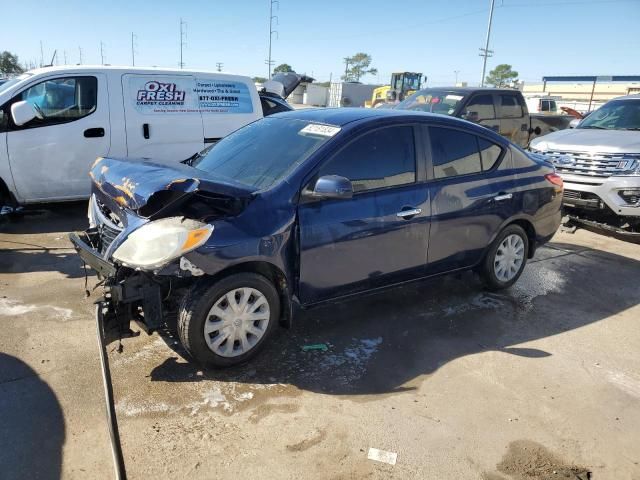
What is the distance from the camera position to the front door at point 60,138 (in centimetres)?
634

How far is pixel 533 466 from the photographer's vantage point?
2.79m

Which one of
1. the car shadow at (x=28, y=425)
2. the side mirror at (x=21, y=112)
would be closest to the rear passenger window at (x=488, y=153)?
the car shadow at (x=28, y=425)

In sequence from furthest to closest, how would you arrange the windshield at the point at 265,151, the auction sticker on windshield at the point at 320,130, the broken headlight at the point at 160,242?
the auction sticker on windshield at the point at 320,130
the windshield at the point at 265,151
the broken headlight at the point at 160,242

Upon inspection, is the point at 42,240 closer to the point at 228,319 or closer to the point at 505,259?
the point at 228,319

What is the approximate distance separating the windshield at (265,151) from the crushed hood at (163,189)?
1.08 feet

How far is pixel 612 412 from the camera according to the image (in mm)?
3328

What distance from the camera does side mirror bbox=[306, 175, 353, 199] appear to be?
11.4 ft

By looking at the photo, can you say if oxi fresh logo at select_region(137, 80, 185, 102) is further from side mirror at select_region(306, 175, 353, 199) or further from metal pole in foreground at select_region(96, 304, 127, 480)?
metal pole in foreground at select_region(96, 304, 127, 480)

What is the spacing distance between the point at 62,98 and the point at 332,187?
4.76m

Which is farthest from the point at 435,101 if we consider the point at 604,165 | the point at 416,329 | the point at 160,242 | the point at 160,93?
the point at 160,242

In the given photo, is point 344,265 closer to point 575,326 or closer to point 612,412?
point 612,412

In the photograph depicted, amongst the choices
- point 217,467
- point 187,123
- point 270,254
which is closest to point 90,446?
point 217,467

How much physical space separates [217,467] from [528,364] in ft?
7.95

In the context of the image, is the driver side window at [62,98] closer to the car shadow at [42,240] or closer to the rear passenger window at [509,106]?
the car shadow at [42,240]
